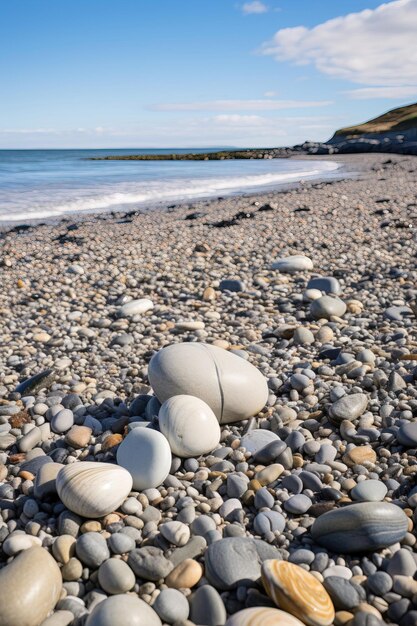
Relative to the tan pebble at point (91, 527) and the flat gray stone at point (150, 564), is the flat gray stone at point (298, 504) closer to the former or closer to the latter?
the flat gray stone at point (150, 564)

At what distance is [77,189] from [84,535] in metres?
20.2

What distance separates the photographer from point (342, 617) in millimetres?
1896

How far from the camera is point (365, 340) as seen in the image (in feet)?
14.7

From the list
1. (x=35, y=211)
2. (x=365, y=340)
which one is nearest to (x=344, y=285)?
(x=365, y=340)

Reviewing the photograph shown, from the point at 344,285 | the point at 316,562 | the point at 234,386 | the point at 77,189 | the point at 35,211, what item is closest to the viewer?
the point at 316,562

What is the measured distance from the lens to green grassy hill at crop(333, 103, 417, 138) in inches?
2537

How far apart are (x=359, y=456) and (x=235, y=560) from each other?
1.05 meters

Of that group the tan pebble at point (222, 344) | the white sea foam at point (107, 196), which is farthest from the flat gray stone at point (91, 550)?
the white sea foam at point (107, 196)

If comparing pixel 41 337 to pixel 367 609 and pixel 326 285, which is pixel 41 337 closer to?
pixel 326 285

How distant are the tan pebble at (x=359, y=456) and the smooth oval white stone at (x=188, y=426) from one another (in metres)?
0.73

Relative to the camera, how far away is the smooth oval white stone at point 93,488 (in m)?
2.38

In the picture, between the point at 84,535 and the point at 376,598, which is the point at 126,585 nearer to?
the point at 84,535

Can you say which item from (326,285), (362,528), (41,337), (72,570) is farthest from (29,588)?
(326,285)

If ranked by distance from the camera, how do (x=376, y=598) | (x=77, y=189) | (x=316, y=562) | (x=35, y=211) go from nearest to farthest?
1. (x=376, y=598)
2. (x=316, y=562)
3. (x=35, y=211)
4. (x=77, y=189)
